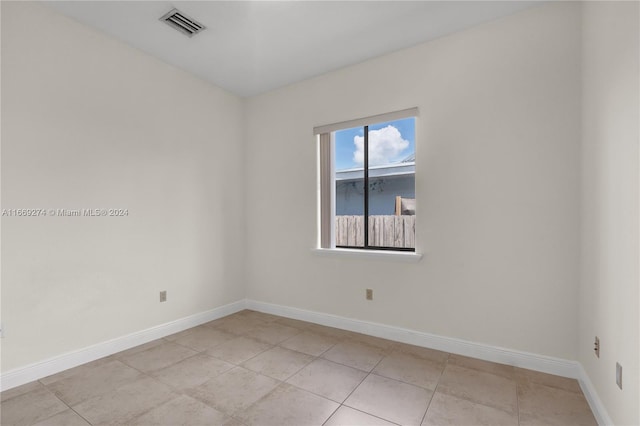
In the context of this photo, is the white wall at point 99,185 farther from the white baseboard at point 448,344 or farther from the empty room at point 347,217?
the white baseboard at point 448,344

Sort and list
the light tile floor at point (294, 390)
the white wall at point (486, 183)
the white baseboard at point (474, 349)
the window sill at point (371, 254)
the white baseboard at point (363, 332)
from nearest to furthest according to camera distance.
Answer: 1. the light tile floor at point (294, 390)
2. the white baseboard at point (474, 349)
3. the white baseboard at point (363, 332)
4. the white wall at point (486, 183)
5. the window sill at point (371, 254)

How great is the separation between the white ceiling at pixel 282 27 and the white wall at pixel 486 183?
0.66 feet

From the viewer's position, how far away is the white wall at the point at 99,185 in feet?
7.04

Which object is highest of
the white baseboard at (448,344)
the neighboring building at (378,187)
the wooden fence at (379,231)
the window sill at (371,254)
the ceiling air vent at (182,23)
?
the ceiling air vent at (182,23)

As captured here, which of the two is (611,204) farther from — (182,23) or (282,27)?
(182,23)

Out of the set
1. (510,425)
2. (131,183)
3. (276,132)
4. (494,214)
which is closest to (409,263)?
(494,214)

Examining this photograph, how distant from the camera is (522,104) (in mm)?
2322

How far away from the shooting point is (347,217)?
11.5 feet

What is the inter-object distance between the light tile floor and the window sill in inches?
31.9

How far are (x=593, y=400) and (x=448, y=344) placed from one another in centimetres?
97

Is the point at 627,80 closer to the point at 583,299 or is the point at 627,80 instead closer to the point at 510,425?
the point at 583,299

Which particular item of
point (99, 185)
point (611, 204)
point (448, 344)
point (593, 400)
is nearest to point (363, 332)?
point (448, 344)

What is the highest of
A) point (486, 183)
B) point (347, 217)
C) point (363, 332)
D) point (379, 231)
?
point (486, 183)

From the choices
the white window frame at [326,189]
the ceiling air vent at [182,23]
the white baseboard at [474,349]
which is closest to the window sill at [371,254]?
the white window frame at [326,189]
